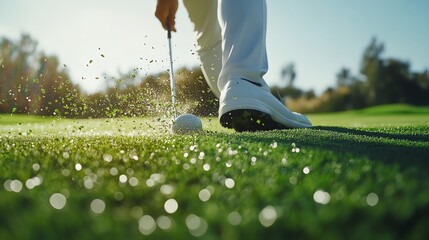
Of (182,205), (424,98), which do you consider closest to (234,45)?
(182,205)

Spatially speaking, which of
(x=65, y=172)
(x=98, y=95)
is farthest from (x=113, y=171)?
(x=98, y=95)

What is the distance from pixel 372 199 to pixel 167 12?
4.35 m

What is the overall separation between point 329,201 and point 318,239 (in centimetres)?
32

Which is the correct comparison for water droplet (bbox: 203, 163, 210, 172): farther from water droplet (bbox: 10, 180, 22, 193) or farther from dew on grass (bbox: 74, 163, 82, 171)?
water droplet (bbox: 10, 180, 22, 193)

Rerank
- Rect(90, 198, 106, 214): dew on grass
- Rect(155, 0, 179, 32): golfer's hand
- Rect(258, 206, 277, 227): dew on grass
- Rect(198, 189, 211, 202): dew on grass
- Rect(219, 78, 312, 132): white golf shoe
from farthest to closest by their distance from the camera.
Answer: Rect(155, 0, 179, 32): golfer's hand
Rect(219, 78, 312, 132): white golf shoe
Rect(198, 189, 211, 202): dew on grass
Rect(90, 198, 106, 214): dew on grass
Rect(258, 206, 277, 227): dew on grass

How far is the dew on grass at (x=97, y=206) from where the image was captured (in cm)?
113

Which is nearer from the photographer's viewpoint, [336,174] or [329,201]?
[329,201]

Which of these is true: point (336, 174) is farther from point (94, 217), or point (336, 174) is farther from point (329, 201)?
point (94, 217)

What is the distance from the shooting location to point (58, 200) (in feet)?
4.04

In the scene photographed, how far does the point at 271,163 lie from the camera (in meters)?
1.99

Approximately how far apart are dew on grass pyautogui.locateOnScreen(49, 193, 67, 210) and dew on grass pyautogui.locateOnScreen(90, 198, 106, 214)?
7cm

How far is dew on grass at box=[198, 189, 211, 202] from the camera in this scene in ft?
4.14

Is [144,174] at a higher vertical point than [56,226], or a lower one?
lower

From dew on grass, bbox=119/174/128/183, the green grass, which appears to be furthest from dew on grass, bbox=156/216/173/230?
dew on grass, bbox=119/174/128/183
